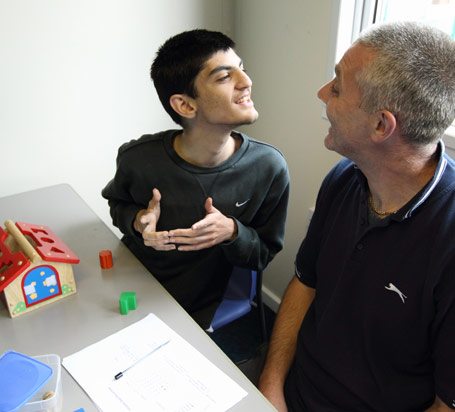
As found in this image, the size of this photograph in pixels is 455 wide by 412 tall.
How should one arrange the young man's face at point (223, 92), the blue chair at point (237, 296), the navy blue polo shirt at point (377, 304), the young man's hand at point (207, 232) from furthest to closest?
the blue chair at point (237, 296)
the young man's face at point (223, 92)
the young man's hand at point (207, 232)
the navy blue polo shirt at point (377, 304)

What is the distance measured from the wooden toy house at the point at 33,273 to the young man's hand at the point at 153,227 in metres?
0.21

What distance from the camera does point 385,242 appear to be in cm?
100

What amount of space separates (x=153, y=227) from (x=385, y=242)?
0.66 meters

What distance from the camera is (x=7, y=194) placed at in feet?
6.16

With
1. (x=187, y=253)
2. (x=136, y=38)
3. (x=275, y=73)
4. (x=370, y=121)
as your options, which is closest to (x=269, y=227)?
(x=187, y=253)

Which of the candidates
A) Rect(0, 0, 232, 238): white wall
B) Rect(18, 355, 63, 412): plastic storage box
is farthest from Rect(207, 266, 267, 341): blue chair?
Rect(0, 0, 232, 238): white wall

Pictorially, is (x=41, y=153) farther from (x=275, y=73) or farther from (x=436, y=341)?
(x=436, y=341)

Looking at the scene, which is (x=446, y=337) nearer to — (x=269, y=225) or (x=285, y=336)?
(x=285, y=336)

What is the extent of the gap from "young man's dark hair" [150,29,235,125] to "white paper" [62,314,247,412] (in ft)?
2.47

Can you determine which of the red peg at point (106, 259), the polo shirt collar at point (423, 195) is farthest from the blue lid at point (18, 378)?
the polo shirt collar at point (423, 195)

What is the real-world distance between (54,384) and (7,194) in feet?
4.06

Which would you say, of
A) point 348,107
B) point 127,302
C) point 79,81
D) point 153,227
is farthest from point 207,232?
point 79,81

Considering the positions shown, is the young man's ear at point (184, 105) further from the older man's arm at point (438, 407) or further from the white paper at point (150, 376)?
the older man's arm at point (438, 407)

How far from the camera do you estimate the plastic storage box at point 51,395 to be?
0.84m
